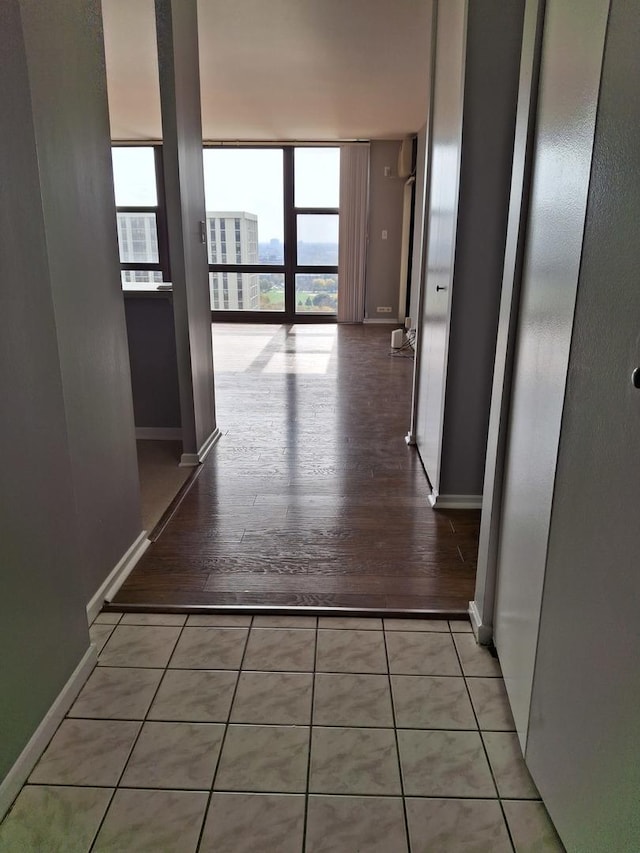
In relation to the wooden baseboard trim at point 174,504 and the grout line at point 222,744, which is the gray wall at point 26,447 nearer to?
the grout line at point 222,744

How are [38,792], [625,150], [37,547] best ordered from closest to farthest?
[625,150]
[38,792]
[37,547]

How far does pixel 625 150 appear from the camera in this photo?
96cm

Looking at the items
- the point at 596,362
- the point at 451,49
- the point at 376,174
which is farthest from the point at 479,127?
the point at 376,174

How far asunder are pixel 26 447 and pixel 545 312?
1.22m

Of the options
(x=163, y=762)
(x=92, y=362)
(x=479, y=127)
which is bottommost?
(x=163, y=762)

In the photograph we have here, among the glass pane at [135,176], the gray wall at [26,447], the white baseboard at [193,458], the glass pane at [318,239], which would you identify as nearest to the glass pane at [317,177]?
the glass pane at [318,239]

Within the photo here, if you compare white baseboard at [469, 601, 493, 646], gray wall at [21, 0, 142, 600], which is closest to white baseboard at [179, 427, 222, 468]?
gray wall at [21, 0, 142, 600]

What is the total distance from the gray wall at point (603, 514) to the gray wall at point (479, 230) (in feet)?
4.15

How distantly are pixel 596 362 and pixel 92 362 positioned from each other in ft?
4.94

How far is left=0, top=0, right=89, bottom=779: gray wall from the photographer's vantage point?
1.31 meters

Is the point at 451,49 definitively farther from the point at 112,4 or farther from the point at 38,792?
the point at 38,792

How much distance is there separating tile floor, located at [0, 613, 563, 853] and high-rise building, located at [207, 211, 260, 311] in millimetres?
7950

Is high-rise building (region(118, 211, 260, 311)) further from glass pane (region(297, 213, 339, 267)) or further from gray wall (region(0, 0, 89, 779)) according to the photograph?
gray wall (region(0, 0, 89, 779))

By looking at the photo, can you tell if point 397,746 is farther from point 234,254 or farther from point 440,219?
point 234,254
